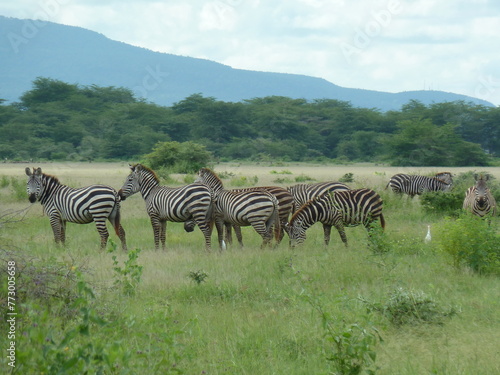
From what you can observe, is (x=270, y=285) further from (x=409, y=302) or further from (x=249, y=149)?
Answer: (x=249, y=149)

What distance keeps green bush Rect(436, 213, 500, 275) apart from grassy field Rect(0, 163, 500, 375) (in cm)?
18

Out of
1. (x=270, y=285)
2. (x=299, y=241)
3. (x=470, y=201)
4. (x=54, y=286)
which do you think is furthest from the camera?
(x=470, y=201)

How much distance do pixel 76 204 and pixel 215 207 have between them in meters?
2.54

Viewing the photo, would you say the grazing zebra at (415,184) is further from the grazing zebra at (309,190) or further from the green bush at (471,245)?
the green bush at (471,245)

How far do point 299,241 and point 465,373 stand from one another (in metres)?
6.40

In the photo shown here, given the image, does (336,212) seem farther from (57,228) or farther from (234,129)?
(234,129)

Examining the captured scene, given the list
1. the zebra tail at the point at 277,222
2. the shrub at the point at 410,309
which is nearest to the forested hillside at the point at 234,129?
the zebra tail at the point at 277,222

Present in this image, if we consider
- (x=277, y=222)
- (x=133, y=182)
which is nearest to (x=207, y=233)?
(x=277, y=222)

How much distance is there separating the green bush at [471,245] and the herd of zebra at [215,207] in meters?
2.53

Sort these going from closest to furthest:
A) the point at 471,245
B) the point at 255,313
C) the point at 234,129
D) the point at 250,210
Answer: the point at 255,313 → the point at 471,245 → the point at 250,210 → the point at 234,129

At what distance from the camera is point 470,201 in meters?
13.5

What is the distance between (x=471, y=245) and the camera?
923 centimetres

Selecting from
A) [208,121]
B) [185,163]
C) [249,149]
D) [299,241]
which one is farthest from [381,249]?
[208,121]

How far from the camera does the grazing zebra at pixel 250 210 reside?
37.9 ft
